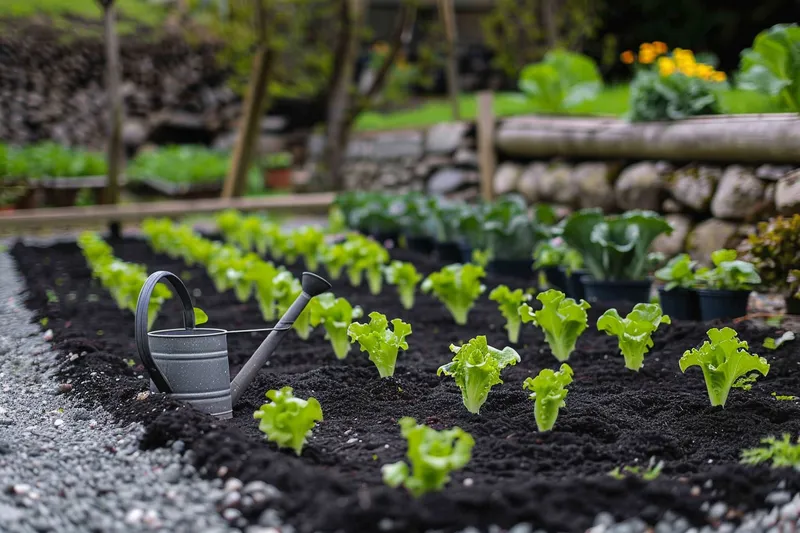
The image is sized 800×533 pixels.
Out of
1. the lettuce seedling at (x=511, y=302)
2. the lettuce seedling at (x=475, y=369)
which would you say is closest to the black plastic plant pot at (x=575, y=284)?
the lettuce seedling at (x=511, y=302)

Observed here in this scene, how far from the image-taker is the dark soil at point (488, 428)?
1752 millimetres

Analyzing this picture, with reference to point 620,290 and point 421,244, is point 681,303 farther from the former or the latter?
point 421,244

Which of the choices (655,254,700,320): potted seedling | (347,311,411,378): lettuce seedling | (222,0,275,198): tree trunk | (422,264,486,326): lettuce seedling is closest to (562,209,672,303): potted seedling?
(655,254,700,320): potted seedling

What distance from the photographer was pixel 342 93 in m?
10.4

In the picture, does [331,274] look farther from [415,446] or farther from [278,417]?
[415,446]

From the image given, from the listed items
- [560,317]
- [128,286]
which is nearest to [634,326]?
[560,317]

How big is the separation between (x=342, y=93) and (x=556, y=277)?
6267 mm

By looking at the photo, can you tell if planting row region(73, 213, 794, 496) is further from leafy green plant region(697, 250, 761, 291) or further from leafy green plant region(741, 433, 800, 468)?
leafy green plant region(697, 250, 761, 291)

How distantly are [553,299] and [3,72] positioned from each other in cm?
1259

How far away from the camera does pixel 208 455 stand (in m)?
2.05

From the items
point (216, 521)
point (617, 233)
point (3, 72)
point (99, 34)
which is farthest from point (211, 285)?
point (99, 34)

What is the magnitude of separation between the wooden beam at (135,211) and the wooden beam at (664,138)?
1.94m

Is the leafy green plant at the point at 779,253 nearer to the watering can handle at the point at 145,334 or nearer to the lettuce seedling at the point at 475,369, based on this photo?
the lettuce seedling at the point at 475,369

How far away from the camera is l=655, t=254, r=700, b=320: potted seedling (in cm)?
370
